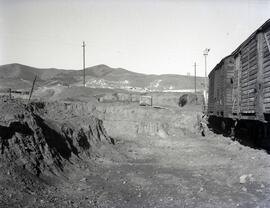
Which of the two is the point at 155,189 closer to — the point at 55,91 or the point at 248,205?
the point at 248,205

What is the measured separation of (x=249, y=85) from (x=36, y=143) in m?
7.82

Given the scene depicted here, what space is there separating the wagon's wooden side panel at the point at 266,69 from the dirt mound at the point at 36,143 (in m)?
6.52

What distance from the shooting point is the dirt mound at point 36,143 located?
893 cm

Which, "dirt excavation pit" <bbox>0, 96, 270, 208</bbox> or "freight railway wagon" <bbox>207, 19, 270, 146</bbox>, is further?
"freight railway wagon" <bbox>207, 19, 270, 146</bbox>

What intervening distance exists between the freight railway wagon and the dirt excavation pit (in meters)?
1.30

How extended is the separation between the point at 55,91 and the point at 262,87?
45.7m

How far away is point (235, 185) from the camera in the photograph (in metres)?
9.12

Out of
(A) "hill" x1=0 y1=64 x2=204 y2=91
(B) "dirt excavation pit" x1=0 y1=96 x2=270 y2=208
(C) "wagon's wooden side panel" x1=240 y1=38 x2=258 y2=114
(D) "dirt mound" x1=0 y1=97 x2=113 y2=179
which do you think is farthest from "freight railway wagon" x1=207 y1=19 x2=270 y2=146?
(A) "hill" x1=0 y1=64 x2=204 y2=91

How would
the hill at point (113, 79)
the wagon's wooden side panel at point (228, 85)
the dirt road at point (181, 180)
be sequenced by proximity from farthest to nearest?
the hill at point (113, 79), the wagon's wooden side panel at point (228, 85), the dirt road at point (181, 180)

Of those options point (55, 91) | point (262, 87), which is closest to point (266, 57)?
point (262, 87)

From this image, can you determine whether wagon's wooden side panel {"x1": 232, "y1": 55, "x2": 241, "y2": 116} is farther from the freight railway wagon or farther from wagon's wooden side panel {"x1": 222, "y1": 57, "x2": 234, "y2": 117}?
wagon's wooden side panel {"x1": 222, "y1": 57, "x2": 234, "y2": 117}

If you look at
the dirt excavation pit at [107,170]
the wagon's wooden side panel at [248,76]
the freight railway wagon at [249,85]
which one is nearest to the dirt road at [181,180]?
the dirt excavation pit at [107,170]

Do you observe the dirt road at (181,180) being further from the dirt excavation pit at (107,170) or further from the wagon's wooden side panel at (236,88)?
the wagon's wooden side panel at (236,88)

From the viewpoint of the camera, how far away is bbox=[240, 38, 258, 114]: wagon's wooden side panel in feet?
40.2
